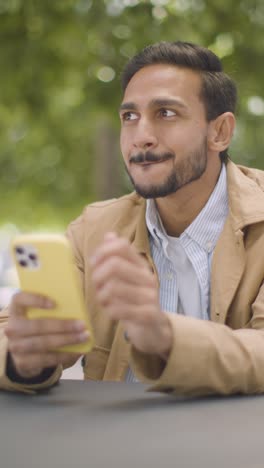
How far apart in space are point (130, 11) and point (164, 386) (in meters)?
4.01

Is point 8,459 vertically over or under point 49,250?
under

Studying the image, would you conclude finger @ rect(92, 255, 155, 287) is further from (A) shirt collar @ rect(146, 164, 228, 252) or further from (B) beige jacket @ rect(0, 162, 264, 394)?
(A) shirt collar @ rect(146, 164, 228, 252)

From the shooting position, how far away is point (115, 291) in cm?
179

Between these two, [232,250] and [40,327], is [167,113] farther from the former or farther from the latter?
[40,327]

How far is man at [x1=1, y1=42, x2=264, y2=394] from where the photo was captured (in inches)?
76.7

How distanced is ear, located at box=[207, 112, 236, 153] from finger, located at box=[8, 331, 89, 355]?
3.42 ft

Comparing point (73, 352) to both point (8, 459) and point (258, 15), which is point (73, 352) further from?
point (258, 15)

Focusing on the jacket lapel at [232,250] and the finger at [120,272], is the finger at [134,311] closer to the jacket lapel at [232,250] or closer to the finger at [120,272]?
the finger at [120,272]

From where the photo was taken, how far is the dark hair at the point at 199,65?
2.68 m

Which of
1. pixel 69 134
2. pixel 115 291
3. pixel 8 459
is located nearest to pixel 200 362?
pixel 115 291

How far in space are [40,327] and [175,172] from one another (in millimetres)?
807

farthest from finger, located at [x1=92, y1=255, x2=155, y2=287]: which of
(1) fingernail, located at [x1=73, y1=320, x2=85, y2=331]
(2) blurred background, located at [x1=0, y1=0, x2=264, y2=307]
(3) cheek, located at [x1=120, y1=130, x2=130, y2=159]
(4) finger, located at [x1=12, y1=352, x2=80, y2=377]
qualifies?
(2) blurred background, located at [x1=0, y1=0, x2=264, y2=307]

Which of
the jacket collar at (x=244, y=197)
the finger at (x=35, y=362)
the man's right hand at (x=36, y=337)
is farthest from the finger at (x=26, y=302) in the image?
the jacket collar at (x=244, y=197)

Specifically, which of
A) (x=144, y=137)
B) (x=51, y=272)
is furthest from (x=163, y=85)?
(x=51, y=272)
